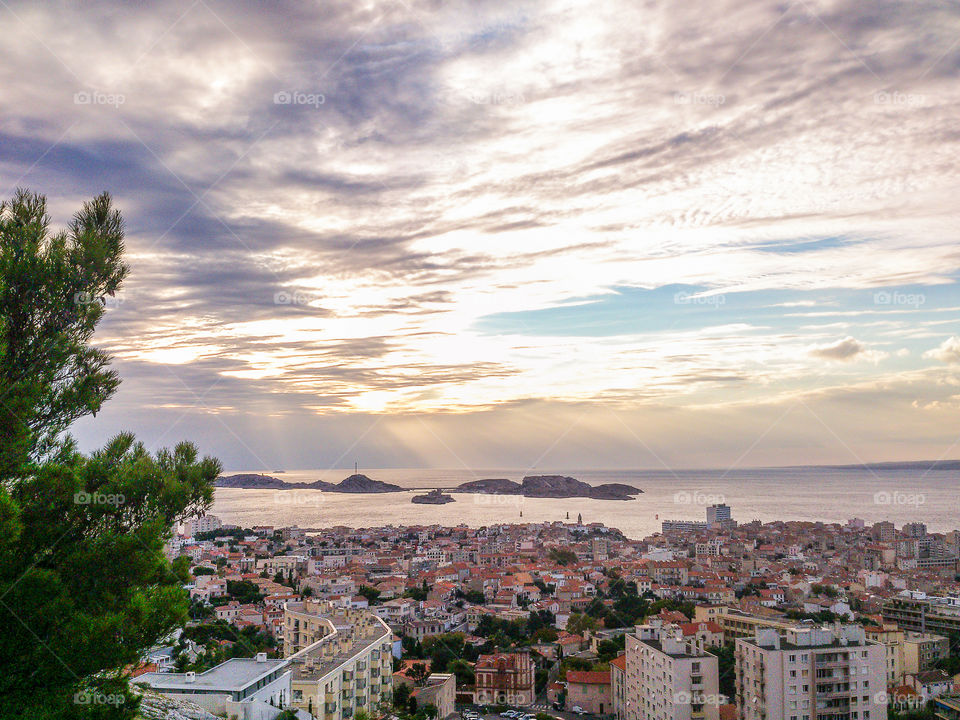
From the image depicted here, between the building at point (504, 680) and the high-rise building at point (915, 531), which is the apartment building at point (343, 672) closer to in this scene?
the building at point (504, 680)

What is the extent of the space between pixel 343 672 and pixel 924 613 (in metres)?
17.6

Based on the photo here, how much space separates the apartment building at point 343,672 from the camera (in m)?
9.62

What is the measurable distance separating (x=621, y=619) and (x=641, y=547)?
19718mm

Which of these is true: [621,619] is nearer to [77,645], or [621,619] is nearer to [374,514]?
[77,645]

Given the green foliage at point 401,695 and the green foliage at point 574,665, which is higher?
the green foliage at point 401,695

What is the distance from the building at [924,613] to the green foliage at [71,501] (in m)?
21.6

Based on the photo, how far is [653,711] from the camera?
12.5 m

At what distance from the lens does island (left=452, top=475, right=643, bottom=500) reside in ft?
308

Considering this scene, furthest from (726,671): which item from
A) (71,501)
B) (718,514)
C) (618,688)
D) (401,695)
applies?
(718,514)

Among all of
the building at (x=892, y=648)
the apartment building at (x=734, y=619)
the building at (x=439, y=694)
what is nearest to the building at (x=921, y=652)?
the building at (x=892, y=648)

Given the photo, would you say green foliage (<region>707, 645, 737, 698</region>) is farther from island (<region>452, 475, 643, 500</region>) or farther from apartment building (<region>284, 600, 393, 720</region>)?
island (<region>452, 475, 643, 500</region>)

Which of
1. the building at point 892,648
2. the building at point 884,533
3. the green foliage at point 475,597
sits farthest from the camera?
the building at point 884,533

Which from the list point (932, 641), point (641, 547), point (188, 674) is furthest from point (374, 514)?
point (188, 674)

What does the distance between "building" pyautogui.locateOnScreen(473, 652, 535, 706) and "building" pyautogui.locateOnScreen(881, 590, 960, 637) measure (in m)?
11.6
